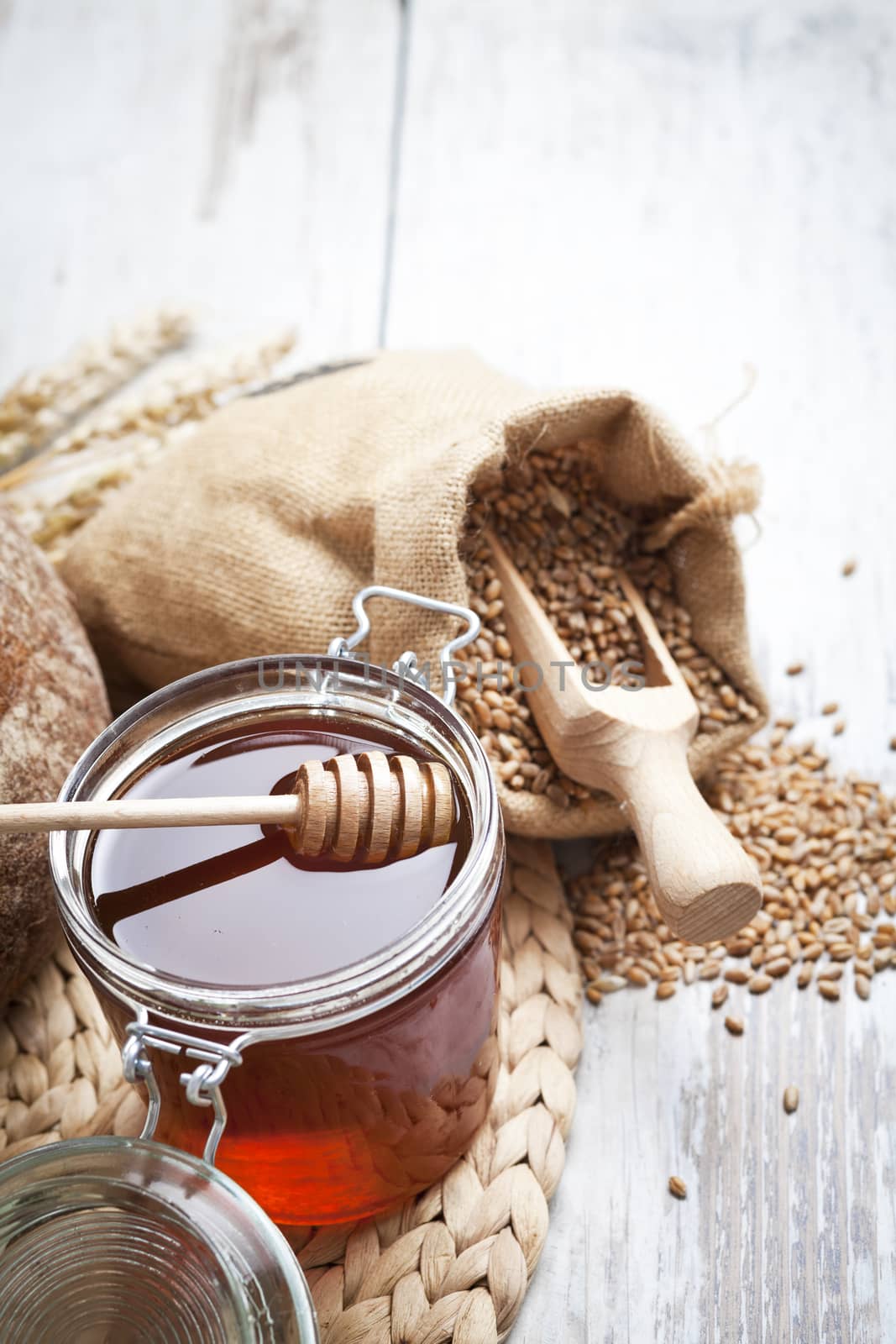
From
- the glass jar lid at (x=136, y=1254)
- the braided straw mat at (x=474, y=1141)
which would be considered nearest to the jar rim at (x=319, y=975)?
the glass jar lid at (x=136, y=1254)

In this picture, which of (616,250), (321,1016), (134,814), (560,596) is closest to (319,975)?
(321,1016)

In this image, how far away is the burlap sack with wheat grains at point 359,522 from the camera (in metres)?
1.18

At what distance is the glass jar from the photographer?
2.59ft

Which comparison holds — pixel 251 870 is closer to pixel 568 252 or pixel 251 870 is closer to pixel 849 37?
pixel 568 252

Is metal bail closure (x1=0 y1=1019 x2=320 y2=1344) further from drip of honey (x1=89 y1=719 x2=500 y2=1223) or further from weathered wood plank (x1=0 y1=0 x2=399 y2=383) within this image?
weathered wood plank (x1=0 y1=0 x2=399 y2=383)

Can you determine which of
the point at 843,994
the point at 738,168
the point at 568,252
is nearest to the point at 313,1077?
the point at 843,994

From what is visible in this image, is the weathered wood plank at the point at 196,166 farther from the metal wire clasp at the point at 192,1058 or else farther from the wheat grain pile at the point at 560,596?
the metal wire clasp at the point at 192,1058

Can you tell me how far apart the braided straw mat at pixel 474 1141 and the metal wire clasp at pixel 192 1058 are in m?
0.28

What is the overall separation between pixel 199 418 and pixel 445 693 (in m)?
0.83

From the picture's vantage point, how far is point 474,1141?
109cm

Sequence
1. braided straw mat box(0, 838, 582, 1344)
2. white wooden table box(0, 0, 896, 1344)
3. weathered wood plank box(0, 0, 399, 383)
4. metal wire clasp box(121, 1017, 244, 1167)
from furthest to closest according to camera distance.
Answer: weathered wood plank box(0, 0, 399, 383), white wooden table box(0, 0, 896, 1344), braided straw mat box(0, 838, 582, 1344), metal wire clasp box(121, 1017, 244, 1167)

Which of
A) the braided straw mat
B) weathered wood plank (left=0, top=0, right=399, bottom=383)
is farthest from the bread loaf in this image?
weathered wood plank (left=0, top=0, right=399, bottom=383)

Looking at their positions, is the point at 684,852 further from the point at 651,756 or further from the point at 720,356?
the point at 720,356

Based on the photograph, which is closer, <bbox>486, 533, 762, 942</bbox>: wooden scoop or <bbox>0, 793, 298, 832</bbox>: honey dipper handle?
<bbox>0, 793, 298, 832</bbox>: honey dipper handle
